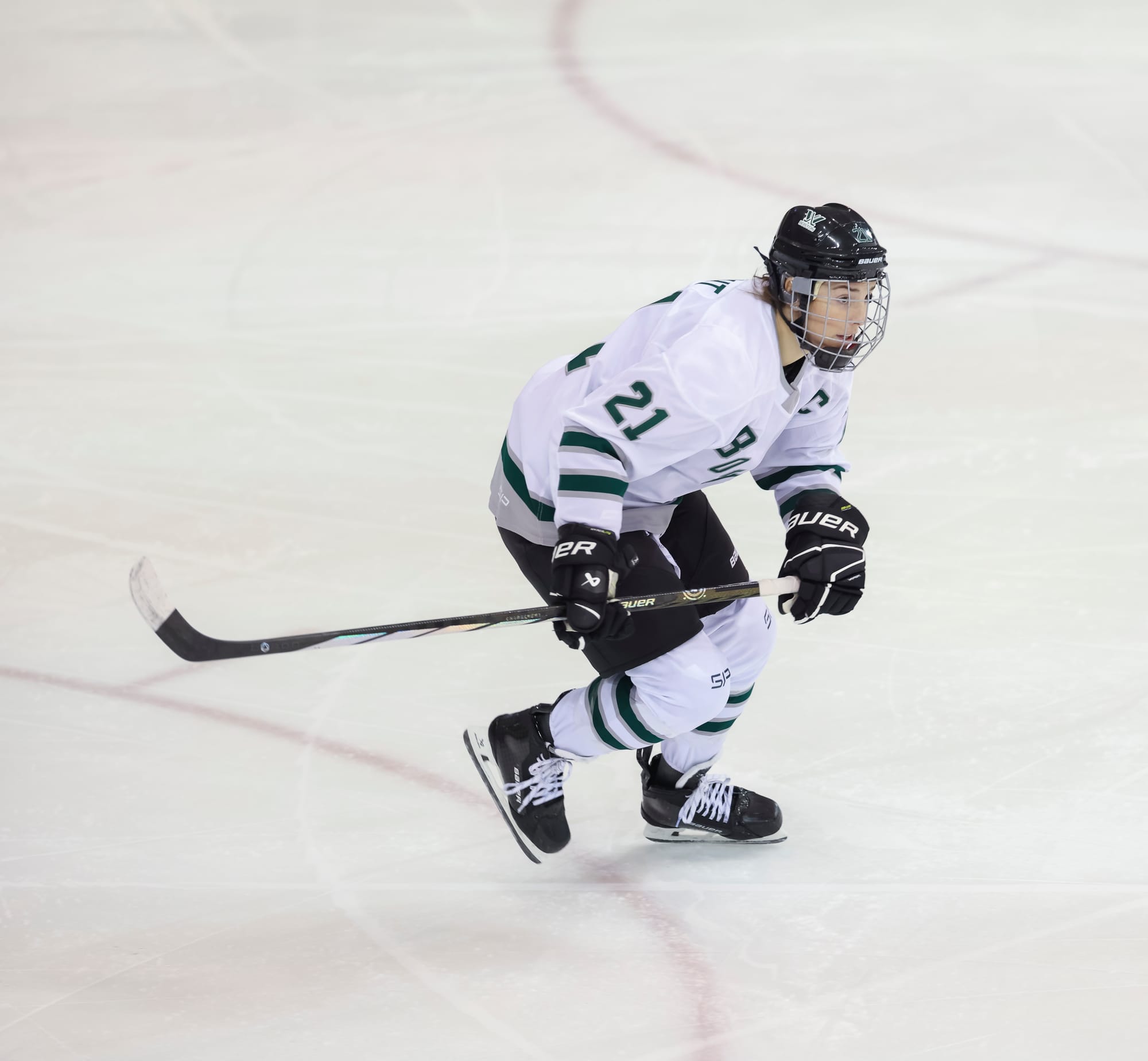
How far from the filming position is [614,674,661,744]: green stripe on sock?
8.13ft

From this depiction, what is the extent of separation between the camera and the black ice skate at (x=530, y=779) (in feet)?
8.54

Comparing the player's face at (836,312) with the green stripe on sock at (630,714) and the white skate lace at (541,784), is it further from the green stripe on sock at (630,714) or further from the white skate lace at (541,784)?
the white skate lace at (541,784)

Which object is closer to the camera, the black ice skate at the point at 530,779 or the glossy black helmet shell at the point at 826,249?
the glossy black helmet shell at the point at 826,249

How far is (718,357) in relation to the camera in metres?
2.31

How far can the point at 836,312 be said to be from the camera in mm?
2342

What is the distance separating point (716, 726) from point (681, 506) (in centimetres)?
38

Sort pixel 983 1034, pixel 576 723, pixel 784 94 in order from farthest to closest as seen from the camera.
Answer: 1. pixel 784 94
2. pixel 576 723
3. pixel 983 1034

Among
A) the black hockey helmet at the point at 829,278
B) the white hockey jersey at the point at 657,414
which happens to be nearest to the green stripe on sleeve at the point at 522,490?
the white hockey jersey at the point at 657,414

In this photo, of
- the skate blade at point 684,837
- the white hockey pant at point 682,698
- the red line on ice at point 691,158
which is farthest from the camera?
the red line on ice at point 691,158

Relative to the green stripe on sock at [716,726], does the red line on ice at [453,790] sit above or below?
below

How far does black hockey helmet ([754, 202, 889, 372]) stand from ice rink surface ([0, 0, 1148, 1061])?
86 cm

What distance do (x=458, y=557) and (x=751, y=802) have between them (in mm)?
1379

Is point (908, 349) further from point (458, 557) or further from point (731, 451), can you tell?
point (731, 451)

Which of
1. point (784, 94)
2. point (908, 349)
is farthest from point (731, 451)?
point (784, 94)
